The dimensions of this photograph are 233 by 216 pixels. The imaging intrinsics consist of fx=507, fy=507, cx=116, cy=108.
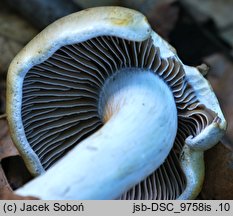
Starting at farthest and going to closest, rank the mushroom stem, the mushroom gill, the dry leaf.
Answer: the dry leaf
the mushroom gill
the mushroom stem

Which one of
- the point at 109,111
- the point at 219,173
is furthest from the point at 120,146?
the point at 219,173

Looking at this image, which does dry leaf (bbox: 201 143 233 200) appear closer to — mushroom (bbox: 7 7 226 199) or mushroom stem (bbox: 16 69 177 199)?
mushroom (bbox: 7 7 226 199)

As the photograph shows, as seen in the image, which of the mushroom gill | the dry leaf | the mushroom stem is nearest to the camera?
the mushroom stem

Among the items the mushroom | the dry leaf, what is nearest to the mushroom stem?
the mushroom

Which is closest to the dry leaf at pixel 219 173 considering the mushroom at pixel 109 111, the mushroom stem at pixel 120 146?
the mushroom at pixel 109 111

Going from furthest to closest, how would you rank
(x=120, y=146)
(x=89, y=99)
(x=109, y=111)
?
(x=89, y=99)
(x=109, y=111)
(x=120, y=146)

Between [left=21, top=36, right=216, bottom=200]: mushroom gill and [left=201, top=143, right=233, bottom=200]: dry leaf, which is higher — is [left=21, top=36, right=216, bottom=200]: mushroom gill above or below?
above

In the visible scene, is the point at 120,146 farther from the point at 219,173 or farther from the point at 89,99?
the point at 219,173

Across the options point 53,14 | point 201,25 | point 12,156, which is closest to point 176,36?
point 201,25
